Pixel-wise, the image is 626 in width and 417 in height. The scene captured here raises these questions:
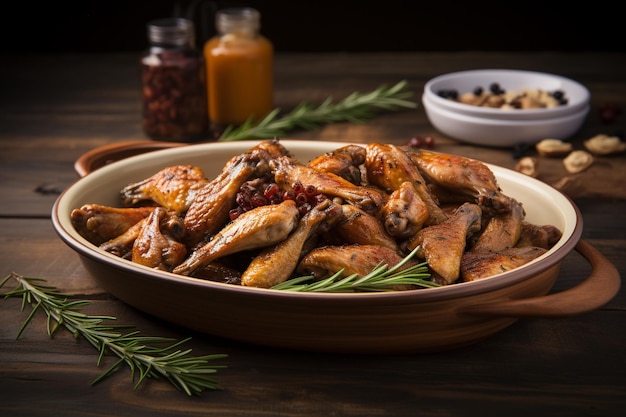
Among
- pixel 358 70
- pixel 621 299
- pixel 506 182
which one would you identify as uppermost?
pixel 506 182

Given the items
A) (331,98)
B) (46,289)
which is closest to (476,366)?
(46,289)

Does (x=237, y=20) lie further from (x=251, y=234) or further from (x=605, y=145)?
(x=251, y=234)

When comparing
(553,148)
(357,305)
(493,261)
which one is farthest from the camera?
(553,148)

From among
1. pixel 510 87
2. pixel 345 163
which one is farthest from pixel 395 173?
pixel 510 87

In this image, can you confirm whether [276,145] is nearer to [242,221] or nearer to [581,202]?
[242,221]

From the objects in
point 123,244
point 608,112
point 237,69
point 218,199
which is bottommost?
point 608,112
